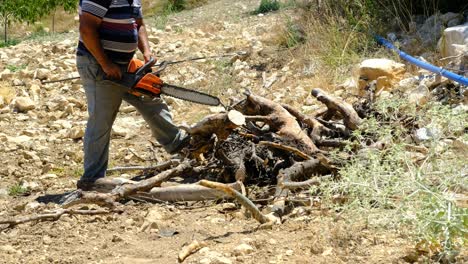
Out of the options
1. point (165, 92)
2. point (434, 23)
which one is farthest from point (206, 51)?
point (165, 92)

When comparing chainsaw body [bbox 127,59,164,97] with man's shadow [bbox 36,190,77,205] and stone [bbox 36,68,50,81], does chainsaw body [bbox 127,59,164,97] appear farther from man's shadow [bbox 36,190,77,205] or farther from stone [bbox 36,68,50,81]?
stone [bbox 36,68,50,81]

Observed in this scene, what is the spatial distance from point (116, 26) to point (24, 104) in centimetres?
360

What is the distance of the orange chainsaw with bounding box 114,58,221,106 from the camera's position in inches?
186

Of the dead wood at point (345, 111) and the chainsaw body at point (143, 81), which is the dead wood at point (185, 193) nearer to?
the chainsaw body at point (143, 81)

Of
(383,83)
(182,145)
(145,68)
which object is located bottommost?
(383,83)

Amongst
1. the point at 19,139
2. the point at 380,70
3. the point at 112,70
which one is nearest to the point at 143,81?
the point at 112,70

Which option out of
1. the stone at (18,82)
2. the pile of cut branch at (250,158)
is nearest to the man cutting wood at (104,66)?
the pile of cut branch at (250,158)

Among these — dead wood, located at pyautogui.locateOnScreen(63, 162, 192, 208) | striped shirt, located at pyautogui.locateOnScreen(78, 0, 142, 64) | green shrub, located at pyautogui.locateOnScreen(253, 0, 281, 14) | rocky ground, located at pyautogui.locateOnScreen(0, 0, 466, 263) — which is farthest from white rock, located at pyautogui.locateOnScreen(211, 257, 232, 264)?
green shrub, located at pyautogui.locateOnScreen(253, 0, 281, 14)

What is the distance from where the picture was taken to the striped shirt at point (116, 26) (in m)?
4.49

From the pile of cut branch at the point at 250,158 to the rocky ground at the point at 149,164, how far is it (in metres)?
0.11

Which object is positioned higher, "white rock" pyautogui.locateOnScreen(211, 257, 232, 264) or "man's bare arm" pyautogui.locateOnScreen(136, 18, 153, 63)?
"man's bare arm" pyautogui.locateOnScreen(136, 18, 153, 63)

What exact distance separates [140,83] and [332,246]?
198cm

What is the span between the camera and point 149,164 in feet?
18.6

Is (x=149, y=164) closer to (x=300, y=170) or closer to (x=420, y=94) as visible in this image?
(x=300, y=170)
